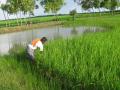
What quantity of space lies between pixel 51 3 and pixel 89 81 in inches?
2410

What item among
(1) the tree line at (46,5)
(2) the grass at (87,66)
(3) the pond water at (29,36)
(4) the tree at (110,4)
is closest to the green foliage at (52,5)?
(1) the tree line at (46,5)

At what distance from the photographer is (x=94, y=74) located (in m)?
→ 8.05

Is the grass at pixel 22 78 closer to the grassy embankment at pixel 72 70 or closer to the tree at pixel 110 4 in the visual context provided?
the grassy embankment at pixel 72 70

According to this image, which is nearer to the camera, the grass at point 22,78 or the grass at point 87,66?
the grass at point 87,66

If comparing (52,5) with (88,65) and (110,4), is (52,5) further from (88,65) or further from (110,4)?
(88,65)

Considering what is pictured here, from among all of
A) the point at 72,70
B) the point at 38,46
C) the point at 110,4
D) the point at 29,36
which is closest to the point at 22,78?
the point at 72,70

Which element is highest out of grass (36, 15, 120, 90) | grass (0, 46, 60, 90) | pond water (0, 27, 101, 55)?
grass (36, 15, 120, 90)

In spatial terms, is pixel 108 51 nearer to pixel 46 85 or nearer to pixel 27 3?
pixel 46 85

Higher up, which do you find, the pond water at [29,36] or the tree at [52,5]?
the tree at [52,5]

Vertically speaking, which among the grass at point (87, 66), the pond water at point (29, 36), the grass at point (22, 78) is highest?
the grass at point (87, 66)

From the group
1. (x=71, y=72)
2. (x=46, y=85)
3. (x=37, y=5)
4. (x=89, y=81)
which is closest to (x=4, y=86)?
(x=46, y=85)

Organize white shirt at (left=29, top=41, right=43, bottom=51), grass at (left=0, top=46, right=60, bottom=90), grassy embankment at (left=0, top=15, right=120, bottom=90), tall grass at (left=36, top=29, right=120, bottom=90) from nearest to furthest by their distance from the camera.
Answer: tall grass at (left=36, top=29, right=120, bottom=90) < grassy embankment at (left=0, top=15, right=120, bottom=90) < grass at (left=0, top=46, right=60, bottom=90) < white shirt at (left=29, top=41, right=43, bottom=51)

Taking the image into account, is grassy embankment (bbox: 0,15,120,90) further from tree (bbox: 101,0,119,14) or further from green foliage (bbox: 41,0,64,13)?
tree (bbox: 101,0,119,14)

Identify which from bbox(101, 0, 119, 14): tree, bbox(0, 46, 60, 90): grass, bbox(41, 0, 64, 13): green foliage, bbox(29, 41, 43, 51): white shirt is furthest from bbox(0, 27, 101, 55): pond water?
bbox(101, 0, 119, 14): tree
